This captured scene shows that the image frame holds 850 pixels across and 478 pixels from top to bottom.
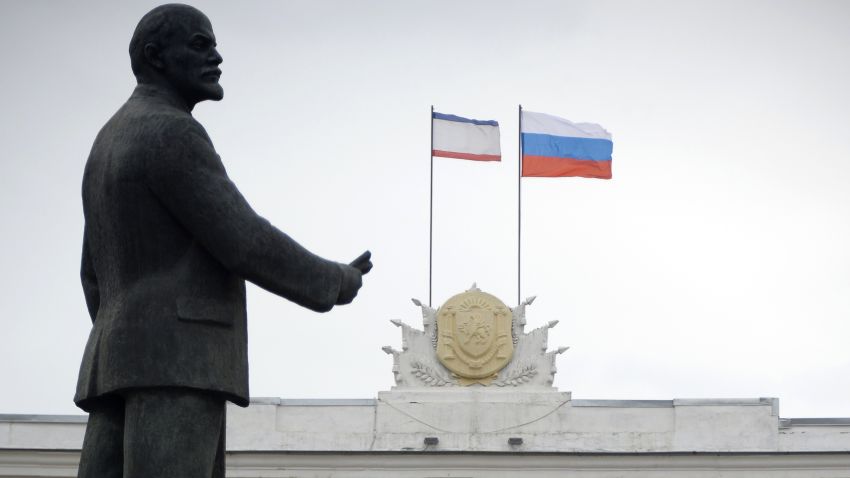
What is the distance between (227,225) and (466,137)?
20982mm

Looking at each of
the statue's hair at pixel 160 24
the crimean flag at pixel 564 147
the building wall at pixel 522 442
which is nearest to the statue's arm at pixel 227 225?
the statue's hair at pixel 160 24

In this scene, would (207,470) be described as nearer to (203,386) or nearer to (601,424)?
(203,386)

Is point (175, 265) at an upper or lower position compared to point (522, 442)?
lower

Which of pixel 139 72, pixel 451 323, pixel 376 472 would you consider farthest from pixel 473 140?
pixel 139 72

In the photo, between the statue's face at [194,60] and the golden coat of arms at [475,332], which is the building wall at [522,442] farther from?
the statue's face at [194,60]

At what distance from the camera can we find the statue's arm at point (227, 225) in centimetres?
506

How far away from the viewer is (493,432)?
25.6 metres

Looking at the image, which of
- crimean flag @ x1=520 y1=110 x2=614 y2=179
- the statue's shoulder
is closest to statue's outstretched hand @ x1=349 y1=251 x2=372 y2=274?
the statue's shoulder

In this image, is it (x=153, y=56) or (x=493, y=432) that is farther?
(x=493, y=432)

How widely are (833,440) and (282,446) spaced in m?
6.79

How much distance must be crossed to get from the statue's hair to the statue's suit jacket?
0.18 metres

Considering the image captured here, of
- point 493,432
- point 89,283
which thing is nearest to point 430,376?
point 493,432

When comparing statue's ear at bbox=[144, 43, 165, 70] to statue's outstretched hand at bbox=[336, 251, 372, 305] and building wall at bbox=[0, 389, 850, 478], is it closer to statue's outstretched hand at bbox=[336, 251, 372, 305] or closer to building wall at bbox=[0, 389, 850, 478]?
statue's outstretched hand at bbox=[336, 251, 372, 305]

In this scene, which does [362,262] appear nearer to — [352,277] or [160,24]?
[352,277]
